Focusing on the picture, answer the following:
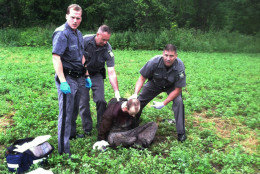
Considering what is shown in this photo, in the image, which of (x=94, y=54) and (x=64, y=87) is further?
(x=94, y=54)

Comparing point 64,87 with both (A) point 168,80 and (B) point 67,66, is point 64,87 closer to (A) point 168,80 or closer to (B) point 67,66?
(B) point 67,66

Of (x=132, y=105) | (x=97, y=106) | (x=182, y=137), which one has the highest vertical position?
(x=132, y=105)

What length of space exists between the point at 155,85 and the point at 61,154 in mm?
2247

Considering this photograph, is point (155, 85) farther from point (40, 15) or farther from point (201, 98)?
point (40, 15)

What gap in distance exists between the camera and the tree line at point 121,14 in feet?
75.0

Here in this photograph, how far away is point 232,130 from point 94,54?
10.4 ft

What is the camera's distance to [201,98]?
23.5ft

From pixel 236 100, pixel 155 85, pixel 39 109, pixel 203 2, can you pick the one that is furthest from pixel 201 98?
pixel 203 2

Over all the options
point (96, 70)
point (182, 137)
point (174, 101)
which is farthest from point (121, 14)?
point (182, 137)

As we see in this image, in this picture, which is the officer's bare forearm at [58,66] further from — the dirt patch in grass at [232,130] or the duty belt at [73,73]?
the dirt patch in grass at [232,130]

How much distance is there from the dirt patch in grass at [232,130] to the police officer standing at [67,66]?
114 inches

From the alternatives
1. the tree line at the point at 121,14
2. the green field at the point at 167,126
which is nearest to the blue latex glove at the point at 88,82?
the green field at the point at 167,126

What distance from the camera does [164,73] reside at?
4.82 metres

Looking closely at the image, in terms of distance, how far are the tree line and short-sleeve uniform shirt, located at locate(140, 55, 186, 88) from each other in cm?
1801
